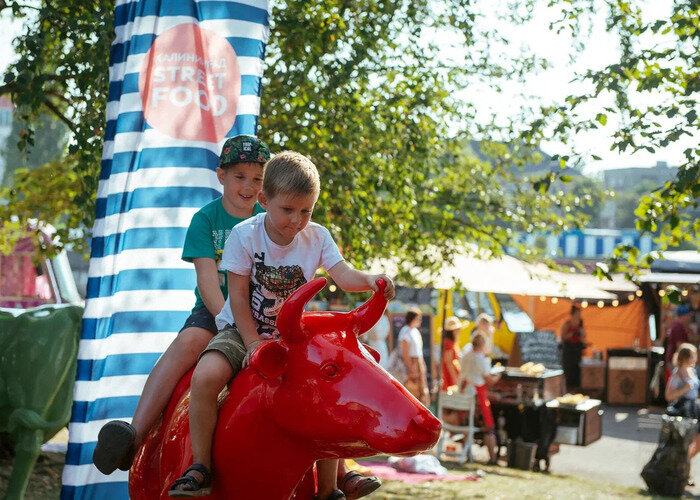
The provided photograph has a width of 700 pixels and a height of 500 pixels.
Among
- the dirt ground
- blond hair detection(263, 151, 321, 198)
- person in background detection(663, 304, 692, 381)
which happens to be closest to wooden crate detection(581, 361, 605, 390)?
person in background detection(663, 304, 692, 381)

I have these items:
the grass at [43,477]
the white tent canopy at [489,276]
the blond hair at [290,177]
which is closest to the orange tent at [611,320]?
the white tent canopy at [489,276]

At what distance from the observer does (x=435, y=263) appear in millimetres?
10703

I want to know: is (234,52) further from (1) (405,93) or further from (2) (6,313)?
(1) (405,93)

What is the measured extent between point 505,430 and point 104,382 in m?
8.61

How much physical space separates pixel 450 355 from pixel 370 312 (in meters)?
10.8

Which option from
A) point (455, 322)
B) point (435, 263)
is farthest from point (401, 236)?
point (455, 322)

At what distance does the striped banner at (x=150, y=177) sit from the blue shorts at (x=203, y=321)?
1299mm

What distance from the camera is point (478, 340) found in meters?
12.2

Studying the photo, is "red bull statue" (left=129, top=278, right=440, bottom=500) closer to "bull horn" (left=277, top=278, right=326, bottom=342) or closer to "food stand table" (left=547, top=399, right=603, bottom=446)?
"bull horn" (left=277, top=278, right=326, bottom=342)

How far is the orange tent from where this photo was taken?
22672mm

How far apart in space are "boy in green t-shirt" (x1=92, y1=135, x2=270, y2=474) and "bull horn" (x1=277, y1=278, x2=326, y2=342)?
0.87m

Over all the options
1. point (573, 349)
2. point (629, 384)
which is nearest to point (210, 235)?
point (573, 349)

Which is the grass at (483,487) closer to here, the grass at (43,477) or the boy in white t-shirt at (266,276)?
the grass at (43,477)

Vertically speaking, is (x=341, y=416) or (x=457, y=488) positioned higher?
(x=341, y=416)
